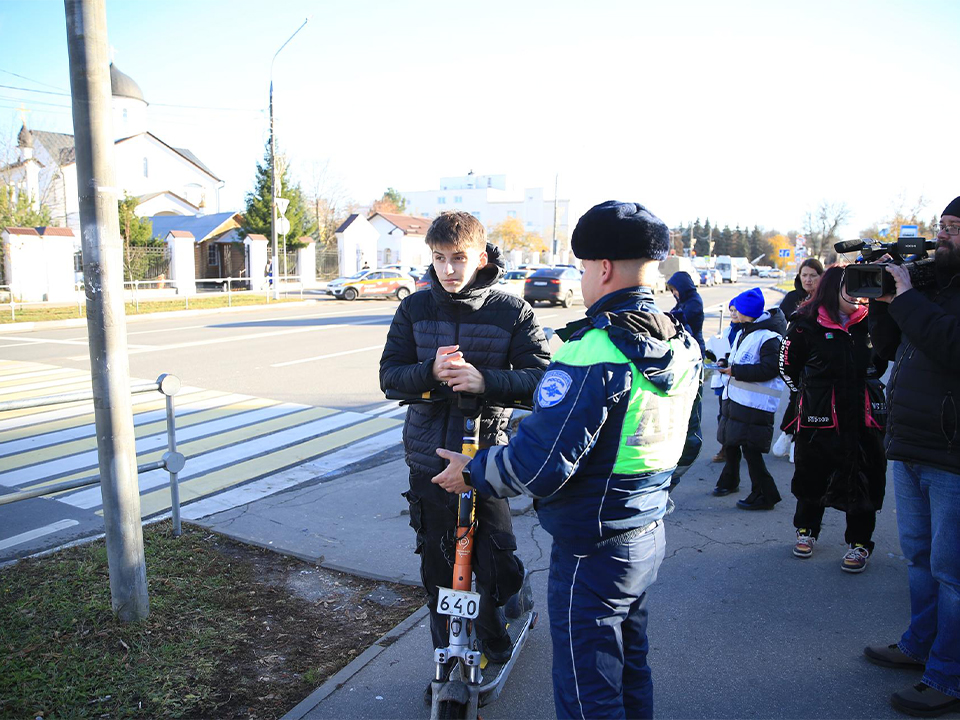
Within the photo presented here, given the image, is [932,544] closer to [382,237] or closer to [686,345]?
[686,345]

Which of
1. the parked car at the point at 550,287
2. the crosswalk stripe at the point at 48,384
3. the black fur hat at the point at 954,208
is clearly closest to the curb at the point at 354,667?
the black fur hat at the point at 954,208

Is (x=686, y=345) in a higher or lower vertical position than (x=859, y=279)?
lower

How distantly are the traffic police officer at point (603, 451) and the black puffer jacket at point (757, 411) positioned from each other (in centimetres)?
329

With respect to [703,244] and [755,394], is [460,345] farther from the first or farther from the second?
[703,244]

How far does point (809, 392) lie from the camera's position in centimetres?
420

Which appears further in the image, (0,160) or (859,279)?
(0,160)

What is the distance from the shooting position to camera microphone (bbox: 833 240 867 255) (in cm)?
349

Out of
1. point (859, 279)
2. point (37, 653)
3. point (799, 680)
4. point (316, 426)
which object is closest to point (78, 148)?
point (37, 653)

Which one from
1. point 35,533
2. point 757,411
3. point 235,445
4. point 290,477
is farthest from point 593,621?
point 235,445

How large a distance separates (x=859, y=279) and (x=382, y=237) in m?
61.3

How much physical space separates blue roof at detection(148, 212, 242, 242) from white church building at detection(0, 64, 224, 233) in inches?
77.8

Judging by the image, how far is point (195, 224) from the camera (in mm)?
42156

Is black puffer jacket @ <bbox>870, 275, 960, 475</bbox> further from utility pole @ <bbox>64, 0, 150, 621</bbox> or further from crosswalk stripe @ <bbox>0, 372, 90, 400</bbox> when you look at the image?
crosswalk stripe @ <bbox>0, 372, 90, 400</bbox>

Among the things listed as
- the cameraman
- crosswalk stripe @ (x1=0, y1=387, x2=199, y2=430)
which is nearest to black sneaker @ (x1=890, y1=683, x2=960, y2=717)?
the cameraman
